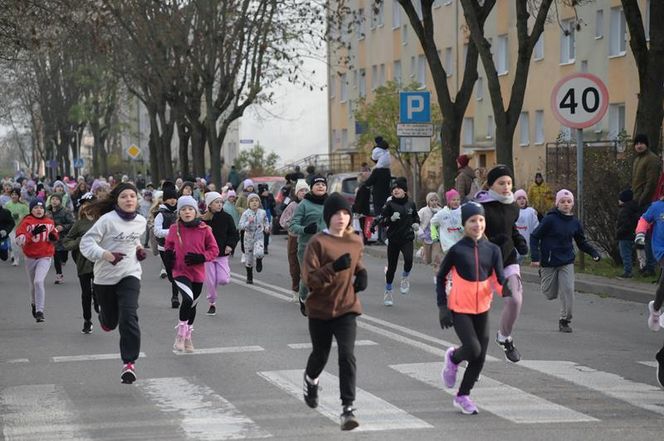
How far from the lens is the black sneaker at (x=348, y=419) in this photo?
8938mm

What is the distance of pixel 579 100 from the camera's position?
20734 millimetres

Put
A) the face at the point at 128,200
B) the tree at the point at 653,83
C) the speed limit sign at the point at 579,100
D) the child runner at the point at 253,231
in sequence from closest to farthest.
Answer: the face at the point at 128,200, the speed limit sign at the point at 579,100, the tree at the point at 653,83, the child runner at the point at 253,231

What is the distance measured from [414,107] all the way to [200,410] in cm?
2051

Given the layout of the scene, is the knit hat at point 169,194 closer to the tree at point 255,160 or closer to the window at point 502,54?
the window at point 502,54

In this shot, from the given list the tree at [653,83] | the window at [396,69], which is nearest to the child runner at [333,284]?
the tree at [653,83]

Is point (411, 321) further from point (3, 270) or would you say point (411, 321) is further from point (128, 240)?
point (3, 270)

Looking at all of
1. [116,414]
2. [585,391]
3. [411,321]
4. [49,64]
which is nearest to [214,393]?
[116,414]

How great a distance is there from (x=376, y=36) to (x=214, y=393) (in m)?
65.4

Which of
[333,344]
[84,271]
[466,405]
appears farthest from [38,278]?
[466,405]

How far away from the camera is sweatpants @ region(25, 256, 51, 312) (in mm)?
17281

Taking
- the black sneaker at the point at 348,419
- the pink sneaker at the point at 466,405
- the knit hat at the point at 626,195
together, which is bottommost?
the pink sneaker at the point at 466,405

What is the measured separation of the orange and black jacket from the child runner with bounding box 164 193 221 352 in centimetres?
393

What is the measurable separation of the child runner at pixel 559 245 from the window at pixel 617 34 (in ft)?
109

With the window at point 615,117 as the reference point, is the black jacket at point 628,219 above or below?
below
